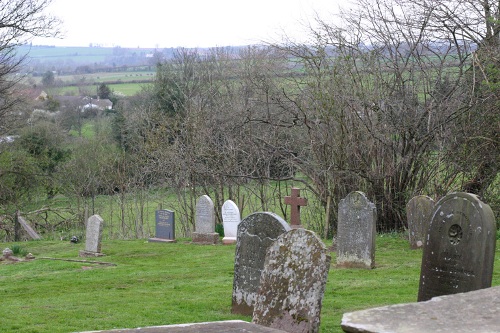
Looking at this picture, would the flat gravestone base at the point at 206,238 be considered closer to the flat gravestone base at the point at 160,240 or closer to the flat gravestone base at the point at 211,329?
the flat gravestone base at the point at 160,240

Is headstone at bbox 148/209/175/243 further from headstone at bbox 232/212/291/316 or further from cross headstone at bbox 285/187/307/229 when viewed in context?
headstone at bbox 232/212/291/316

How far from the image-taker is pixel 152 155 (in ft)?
80.5

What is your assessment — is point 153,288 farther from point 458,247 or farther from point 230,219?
point 230,219

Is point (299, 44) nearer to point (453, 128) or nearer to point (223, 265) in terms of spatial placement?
point (453, 128)

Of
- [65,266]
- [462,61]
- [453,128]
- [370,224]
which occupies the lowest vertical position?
[65,266]

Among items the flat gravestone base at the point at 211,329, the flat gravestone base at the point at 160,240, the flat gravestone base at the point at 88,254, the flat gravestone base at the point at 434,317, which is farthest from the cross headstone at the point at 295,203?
the flat gravestone base at the point at 211,329

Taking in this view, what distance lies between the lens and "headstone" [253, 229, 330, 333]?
6.86m

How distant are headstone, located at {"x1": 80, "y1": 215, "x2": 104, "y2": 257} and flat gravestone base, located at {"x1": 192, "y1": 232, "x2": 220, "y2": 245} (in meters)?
2.61

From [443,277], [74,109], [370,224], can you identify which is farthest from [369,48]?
[74,109]

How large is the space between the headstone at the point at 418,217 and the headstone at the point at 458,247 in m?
6.68

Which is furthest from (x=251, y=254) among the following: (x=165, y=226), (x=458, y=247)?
(x=165, y=226)

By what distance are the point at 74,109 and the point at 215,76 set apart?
25126 mm

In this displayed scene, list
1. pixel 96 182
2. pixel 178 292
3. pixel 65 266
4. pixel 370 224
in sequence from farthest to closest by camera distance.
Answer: pixel 96 182, pixel 65 266, pixel 370 224, pixel 178 292

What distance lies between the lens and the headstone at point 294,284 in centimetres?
686
